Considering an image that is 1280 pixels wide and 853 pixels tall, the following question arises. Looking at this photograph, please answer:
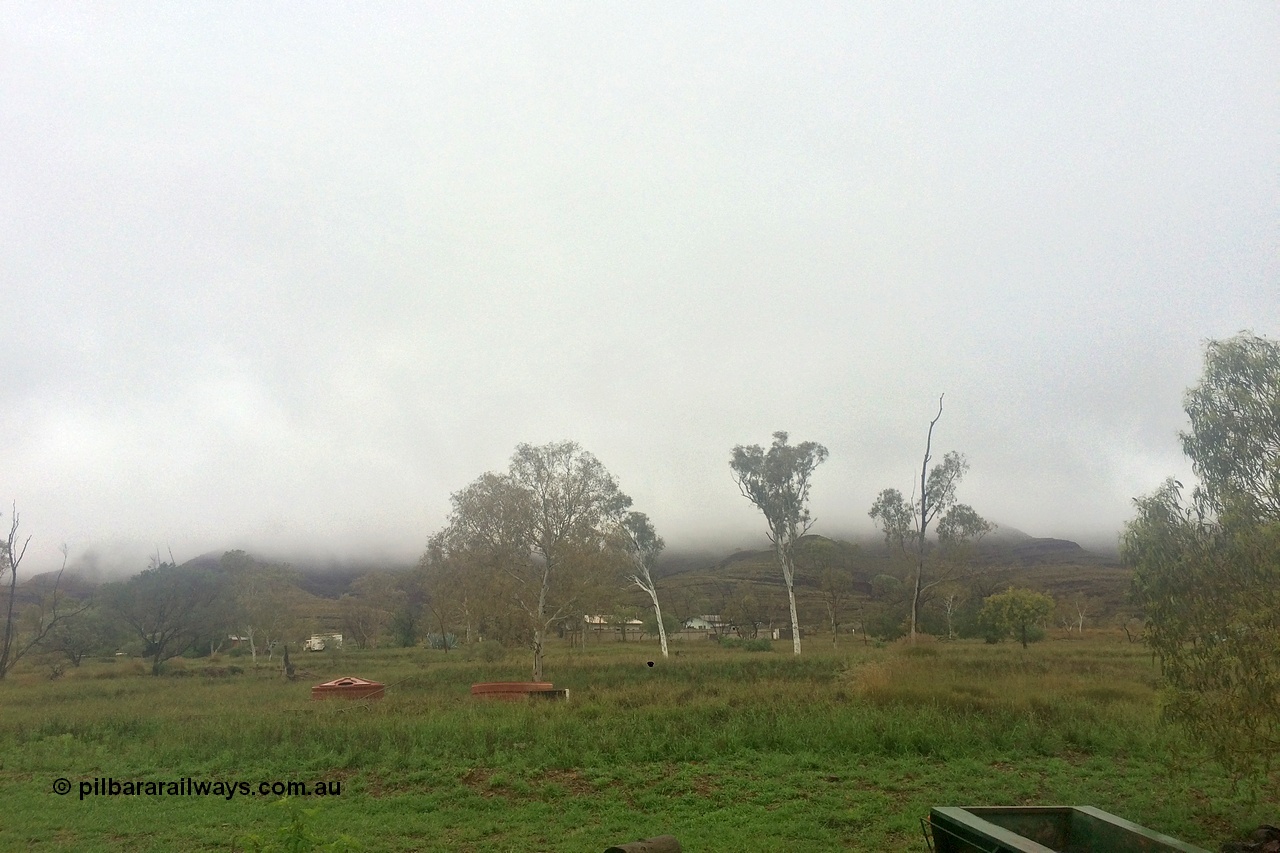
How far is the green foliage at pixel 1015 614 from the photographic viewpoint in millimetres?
41031

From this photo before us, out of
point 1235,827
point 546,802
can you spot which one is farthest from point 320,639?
point 1235,827

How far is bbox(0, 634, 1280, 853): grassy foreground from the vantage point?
8.38 metres

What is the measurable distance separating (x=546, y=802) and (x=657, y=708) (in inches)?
278

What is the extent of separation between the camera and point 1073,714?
579 inches

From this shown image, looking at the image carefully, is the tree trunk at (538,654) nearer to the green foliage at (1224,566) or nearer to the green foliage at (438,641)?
the green foliage at (1224,566)

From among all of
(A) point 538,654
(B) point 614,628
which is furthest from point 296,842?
(B) point 614,628

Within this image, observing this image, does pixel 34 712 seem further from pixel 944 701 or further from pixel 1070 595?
pixel 1070 595

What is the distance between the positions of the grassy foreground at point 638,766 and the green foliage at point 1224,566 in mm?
1141

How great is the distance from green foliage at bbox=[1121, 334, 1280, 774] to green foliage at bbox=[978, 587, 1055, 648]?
117 feet

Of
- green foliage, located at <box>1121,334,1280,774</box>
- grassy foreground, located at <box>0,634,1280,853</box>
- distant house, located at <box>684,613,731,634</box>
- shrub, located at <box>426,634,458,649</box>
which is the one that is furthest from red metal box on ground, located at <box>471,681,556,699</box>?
distant house, located at <box>684,613,731,634</box>

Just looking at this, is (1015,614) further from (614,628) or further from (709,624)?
(614,628)

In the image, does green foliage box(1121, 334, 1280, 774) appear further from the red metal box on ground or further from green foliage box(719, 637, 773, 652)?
green foliage box(719, 637, 773, 652)

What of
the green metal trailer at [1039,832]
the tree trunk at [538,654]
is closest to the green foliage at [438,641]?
the tree trunk at [538,654]

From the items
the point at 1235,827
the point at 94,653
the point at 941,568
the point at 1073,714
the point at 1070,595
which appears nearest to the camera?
the point at 1235,827
